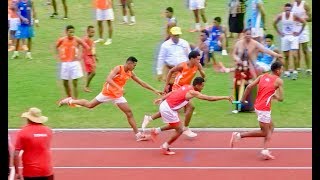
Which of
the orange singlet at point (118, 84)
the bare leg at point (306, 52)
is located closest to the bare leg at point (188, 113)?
the orange singlet at point (118, 84)

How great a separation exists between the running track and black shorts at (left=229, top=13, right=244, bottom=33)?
7.05 meters

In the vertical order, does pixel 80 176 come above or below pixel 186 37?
below

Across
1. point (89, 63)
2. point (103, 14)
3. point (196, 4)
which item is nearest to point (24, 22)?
point (103, 14)

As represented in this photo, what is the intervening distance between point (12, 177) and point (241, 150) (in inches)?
231

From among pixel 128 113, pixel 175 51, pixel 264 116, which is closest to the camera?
pixel 264 116

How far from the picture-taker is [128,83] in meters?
20.3

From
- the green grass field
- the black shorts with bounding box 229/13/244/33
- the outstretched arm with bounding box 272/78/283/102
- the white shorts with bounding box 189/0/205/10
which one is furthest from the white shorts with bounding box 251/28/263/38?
the outstretched arm with bounding box 272/78/283/102

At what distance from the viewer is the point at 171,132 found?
53.7ft

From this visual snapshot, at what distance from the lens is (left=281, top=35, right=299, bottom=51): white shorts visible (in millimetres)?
19984

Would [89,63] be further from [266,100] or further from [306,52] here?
[266,100]

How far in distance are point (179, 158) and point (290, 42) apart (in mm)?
6830

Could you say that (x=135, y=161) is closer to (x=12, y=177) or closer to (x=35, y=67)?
(x=12, y=177)

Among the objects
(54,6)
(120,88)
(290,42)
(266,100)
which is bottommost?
(266,100)
